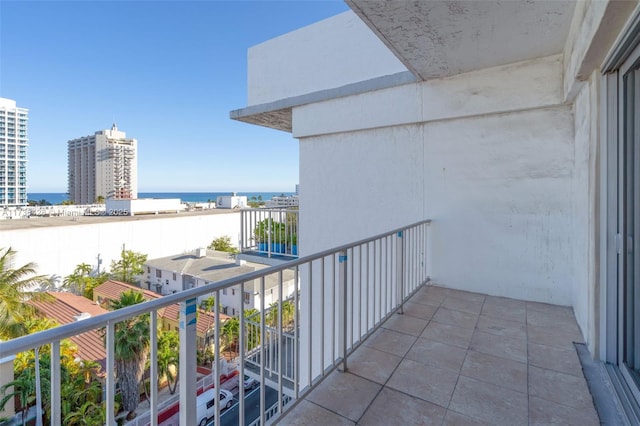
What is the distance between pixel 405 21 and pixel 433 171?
6.68 ft

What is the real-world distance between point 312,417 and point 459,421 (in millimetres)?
868

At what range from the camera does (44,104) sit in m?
24.7

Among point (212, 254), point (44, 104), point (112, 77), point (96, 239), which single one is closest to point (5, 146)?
point (44, 104)

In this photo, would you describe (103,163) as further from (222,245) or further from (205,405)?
(205,405)

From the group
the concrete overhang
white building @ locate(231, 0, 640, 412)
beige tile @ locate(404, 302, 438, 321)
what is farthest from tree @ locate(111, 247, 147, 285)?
beige tile @ locate(404, 302, 438, 321)

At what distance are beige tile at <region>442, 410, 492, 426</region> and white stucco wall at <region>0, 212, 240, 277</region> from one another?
2624 centimetres

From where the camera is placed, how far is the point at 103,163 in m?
56.7

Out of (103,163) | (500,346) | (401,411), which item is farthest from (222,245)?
(103,163)

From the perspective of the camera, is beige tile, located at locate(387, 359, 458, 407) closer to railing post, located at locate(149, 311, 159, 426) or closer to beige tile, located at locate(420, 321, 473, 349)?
beige tile, located at locate(420, 321, 473, 349)

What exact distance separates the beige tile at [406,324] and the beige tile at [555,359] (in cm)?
89

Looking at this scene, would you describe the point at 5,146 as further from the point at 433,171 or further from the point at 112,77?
the point at 433,171

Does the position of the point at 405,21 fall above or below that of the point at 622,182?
above

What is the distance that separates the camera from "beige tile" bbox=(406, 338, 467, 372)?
2.32m

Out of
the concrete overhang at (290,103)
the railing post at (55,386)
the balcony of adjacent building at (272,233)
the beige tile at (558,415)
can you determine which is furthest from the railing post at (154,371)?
the balcony of adjacent building at (272,233)
